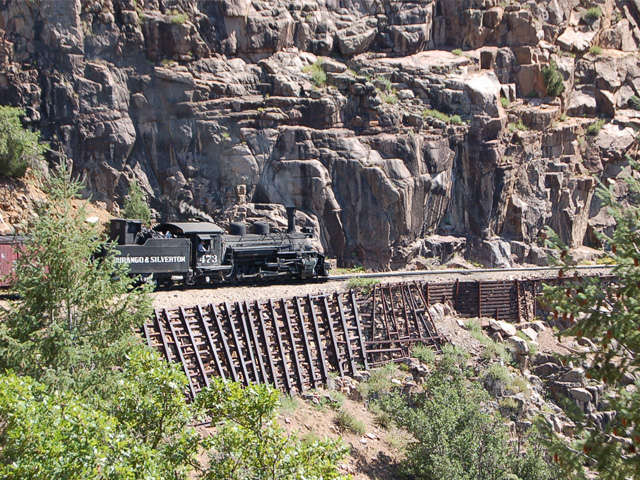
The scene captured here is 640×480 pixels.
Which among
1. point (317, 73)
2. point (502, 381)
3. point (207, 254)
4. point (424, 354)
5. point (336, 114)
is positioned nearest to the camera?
point (502, 381)

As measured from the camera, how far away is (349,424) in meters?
17.0

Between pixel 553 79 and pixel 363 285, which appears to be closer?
pixel 363 285

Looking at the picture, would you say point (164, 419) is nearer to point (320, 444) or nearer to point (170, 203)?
point (320, 444)

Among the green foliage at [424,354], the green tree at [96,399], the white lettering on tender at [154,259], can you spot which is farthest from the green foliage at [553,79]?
the green tree at [96,399]

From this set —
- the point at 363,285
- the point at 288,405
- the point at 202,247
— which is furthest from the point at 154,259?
the point at 363,285

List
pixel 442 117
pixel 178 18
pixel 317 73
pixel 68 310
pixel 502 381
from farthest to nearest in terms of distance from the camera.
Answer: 1. pixel 442 117
2. pixel 317 73
3. pixel 178 18
4. pixel 502 381
5. pixel 68 310

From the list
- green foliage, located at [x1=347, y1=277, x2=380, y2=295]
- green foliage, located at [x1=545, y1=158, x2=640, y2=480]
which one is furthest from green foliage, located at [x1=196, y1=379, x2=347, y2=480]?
green foliage, located at [x1=347, y1=277, x2=380, y2=295]

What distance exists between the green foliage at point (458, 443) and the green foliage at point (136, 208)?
15858 millimetres

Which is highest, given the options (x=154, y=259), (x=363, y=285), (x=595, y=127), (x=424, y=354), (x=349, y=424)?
(x=595, y=127)

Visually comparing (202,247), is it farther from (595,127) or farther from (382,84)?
(595,127)

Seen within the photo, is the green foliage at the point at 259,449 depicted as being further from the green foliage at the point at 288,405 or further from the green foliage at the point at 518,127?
the green foliage at the point at 518,127

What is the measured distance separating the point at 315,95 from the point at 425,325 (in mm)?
15361

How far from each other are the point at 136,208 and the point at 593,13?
33.1 metres

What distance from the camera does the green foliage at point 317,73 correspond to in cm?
3262
